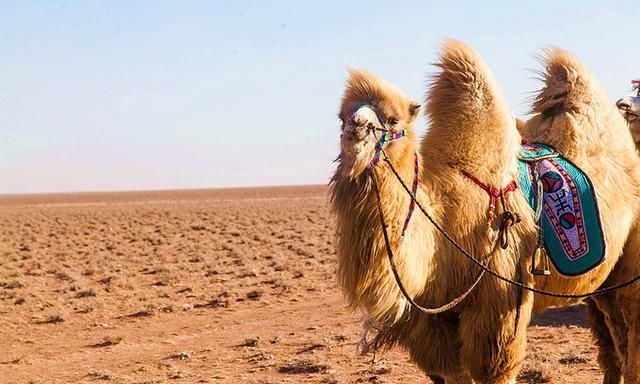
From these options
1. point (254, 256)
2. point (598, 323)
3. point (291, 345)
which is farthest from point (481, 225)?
point (254, 256)

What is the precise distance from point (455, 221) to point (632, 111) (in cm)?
264

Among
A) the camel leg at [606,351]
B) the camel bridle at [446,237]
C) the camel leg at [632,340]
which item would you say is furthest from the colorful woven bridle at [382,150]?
the camel leg at [606,351]

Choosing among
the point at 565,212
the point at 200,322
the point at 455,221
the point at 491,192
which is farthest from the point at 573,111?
the point at 200,322

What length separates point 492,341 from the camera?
4359mm

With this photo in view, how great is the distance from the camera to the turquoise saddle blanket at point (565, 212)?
185 inches

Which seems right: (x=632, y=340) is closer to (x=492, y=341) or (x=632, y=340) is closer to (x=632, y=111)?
(x=492, y=341)

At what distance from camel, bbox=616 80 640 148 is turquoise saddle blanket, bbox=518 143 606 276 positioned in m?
1.48

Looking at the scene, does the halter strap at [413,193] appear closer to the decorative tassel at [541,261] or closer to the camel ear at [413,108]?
the camel ear at [413,108]

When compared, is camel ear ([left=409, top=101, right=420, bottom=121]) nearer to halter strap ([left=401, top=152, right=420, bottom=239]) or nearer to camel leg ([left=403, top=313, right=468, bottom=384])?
halter strap ([left=401, top=152, right=420, bottom=239])

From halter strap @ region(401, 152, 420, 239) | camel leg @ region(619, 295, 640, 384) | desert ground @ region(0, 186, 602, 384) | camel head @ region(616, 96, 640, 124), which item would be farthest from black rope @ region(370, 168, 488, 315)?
camel head @ region(616, 96, 640, 124)

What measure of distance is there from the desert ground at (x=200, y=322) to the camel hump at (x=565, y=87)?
2325 millimetres

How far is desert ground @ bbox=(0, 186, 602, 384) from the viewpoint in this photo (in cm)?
796

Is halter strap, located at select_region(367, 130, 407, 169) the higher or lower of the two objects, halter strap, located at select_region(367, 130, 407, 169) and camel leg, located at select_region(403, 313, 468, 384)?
the higher

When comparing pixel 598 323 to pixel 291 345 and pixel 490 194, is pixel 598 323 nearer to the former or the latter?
pixel 490 194
